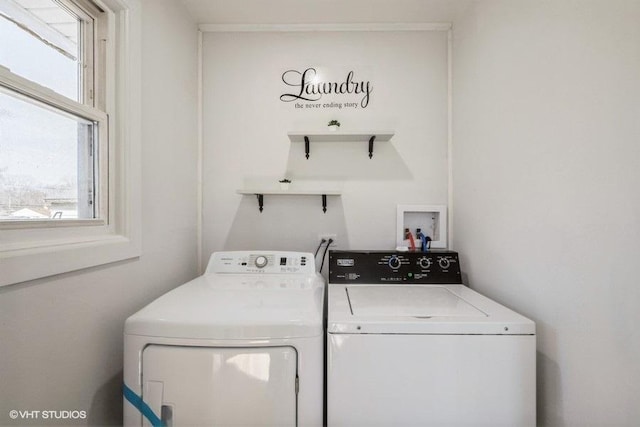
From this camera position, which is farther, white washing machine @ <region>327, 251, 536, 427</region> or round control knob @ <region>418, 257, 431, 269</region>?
round control knob @ <region>418, 257, 431, 269</region>

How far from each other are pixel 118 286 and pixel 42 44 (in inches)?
35.1

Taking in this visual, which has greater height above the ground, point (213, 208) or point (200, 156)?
point (200, 156)

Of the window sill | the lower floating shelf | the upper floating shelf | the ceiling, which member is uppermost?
the ceiling

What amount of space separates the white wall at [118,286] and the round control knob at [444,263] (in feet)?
4.86

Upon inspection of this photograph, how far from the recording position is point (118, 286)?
114 centimetres

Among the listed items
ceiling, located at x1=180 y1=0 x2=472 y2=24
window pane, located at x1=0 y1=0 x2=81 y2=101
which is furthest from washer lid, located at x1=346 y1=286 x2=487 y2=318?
ceiling, located at x1=180 y1=0 x2=472 y2=24

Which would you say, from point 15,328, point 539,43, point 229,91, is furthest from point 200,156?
point 539,43

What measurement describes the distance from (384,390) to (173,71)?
5.94ft

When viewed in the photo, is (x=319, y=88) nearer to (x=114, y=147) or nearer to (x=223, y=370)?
(x=114, y=147)

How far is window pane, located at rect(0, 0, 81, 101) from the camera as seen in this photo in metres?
0.85

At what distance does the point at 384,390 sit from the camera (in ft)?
3.05

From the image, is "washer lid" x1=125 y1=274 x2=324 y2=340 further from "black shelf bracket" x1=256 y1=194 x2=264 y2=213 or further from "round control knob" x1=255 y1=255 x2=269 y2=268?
Result: "black shelf bracket" x1=256 y1=194 x2=264 y2=213

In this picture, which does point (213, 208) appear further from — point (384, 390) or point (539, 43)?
point (539, 43)

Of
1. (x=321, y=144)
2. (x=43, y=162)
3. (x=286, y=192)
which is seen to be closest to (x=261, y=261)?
(x=286, y=192)
